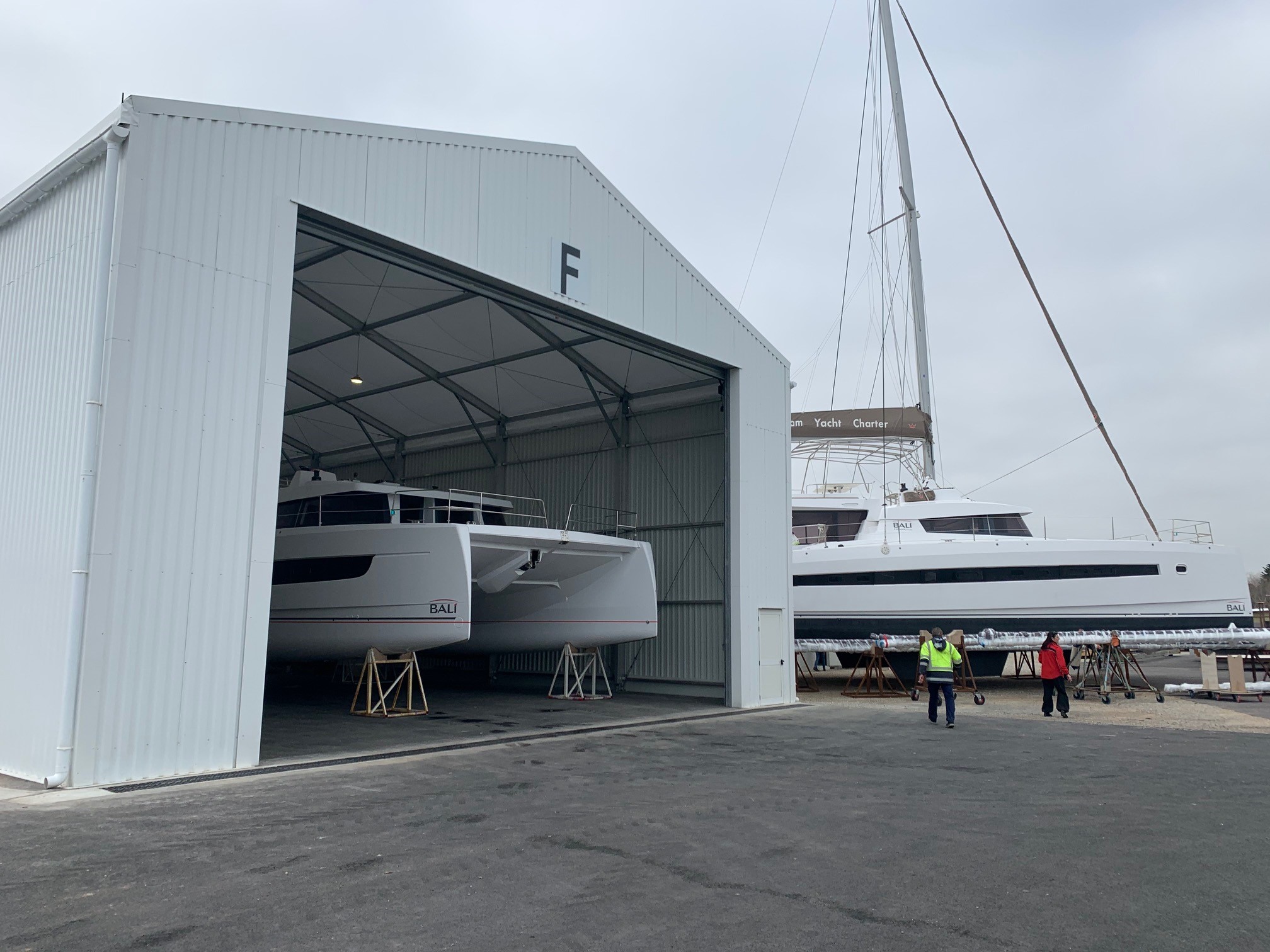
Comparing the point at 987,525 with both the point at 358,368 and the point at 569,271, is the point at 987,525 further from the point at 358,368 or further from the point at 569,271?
the point at 358,368

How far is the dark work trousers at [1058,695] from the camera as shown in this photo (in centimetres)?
1350

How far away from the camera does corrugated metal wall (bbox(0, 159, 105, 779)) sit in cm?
709

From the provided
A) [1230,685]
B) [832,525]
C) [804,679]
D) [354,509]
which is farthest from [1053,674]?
[354,509]

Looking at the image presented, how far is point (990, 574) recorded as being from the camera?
59.7 ft

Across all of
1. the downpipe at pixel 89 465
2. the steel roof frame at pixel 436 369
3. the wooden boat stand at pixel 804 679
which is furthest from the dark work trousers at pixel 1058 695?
the downpipe at pixel 89 465

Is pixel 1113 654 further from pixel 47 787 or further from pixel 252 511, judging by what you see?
pixel 47 787

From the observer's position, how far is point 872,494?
68.4 ft

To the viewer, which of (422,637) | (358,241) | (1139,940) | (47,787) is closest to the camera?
(1139,940)

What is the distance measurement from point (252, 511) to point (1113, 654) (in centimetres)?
1575

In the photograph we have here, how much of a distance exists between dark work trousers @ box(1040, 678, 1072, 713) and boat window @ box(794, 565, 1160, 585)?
456 centimetres

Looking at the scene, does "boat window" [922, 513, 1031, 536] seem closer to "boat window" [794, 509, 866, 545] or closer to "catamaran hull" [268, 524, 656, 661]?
"boat window" [794, 509, 866, 545]

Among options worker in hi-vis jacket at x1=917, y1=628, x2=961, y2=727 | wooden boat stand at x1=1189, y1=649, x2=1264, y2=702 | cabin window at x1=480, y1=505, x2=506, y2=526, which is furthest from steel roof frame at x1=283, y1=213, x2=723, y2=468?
wooden boat stand at x1=1189, y1=649, x2=1264, y2=702

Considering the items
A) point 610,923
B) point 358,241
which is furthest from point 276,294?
point 610,923

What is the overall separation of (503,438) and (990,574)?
10626mm
